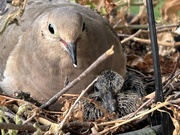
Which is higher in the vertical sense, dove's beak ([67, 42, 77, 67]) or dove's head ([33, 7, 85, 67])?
dove's head ([33, 7, 85, 67])

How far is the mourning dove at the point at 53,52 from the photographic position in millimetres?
1906

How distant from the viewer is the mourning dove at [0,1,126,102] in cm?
191

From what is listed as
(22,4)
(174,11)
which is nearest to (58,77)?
(22,4)

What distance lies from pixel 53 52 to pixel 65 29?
0.62 ft

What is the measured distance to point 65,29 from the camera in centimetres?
185

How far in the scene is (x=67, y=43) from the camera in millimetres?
1862

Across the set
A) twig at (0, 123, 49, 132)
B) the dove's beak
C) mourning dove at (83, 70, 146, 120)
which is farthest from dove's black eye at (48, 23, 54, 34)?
twig at (0, 123, 49, 132)

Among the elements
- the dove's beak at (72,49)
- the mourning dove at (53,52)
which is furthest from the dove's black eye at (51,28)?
the dove's beak at (72,49)

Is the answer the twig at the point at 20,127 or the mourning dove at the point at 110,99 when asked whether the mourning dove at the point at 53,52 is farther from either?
the twig at the point at 20,127

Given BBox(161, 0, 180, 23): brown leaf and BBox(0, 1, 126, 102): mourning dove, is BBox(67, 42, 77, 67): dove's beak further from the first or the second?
BBox(161, 0, 180, 23): brown leaf

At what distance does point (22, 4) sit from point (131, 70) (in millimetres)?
955

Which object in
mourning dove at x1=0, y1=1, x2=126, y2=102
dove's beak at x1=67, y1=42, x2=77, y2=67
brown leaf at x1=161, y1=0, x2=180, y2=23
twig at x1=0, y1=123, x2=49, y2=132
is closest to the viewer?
twig at x1=0, y1=123, x2=49, y2=132

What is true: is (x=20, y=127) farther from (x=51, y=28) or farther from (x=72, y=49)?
(x=51, y=28)

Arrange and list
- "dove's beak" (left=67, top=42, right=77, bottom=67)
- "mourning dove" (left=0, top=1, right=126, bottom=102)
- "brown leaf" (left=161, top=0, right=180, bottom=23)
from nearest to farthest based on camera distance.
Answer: "dove's beak" (left=67, top=42, right=77, bottom=67)
"mourning dove" (left=0, top=1, right=126, bottom=102)
"brown leaf" (left=161, top=0, right=180, bottom=23)
